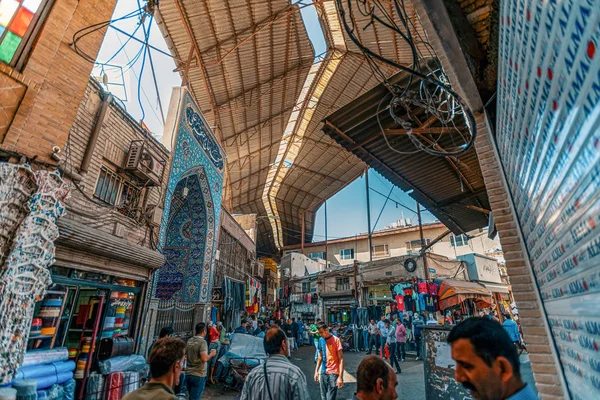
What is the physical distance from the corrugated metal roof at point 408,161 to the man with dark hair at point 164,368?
320 cm

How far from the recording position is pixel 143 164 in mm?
6160

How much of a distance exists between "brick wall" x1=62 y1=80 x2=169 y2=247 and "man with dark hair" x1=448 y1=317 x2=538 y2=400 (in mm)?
5364

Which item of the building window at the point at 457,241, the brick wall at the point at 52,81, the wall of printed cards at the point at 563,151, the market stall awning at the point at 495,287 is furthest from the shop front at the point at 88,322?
the building window at the point at 457,241

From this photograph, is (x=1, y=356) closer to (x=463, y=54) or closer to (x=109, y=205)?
(x=109, y=205)

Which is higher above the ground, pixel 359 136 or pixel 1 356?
pixel 359 136

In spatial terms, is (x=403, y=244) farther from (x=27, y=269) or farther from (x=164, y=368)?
(x=164, y=368)

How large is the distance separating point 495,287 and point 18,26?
20.6 metres

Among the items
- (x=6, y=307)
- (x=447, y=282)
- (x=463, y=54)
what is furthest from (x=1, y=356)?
(x=447, y=282)

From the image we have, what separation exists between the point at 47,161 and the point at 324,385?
5.12 m

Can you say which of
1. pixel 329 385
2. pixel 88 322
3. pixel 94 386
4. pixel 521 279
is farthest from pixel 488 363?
pixel 88 322

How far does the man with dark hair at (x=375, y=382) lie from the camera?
66.1 inches

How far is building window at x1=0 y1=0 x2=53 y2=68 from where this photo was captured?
13.5 feet

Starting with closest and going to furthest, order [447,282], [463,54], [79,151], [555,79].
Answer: [555,79], [463,54], [79,151], [447,282]

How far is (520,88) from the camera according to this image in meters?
1.67
